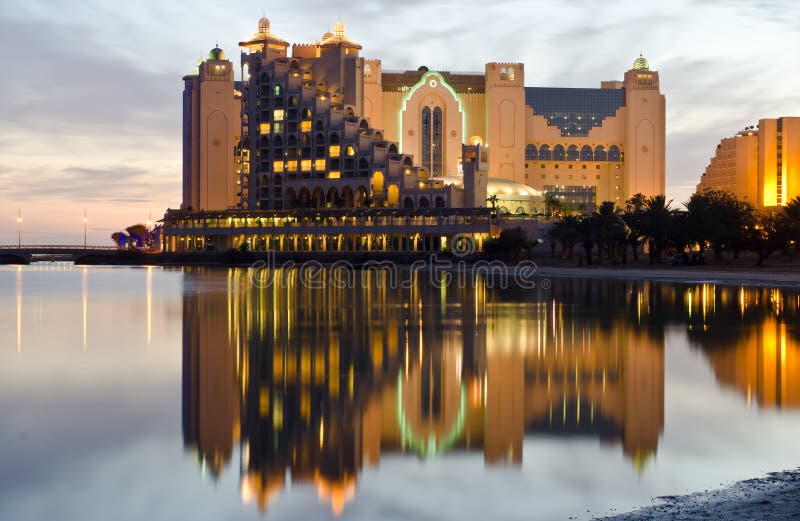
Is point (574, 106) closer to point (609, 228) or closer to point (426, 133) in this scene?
point (426, 133)

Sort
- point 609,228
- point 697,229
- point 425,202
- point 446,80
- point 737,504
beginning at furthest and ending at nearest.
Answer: point 446,80
point 425,202
point 609,228
point 697,229
point 737,504

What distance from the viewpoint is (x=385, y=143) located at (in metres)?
157

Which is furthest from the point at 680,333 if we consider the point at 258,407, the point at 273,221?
the point at 273,221

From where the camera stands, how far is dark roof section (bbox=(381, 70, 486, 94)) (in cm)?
17312

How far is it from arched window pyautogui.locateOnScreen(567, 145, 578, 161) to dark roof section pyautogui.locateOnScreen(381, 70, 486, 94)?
18.8m

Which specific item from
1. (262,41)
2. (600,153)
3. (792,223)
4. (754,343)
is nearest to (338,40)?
(262,41)

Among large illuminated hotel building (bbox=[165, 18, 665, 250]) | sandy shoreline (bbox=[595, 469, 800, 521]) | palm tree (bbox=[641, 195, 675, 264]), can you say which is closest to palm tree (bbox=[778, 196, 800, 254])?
palm tree (bbox=[641, 195, 675, 264])

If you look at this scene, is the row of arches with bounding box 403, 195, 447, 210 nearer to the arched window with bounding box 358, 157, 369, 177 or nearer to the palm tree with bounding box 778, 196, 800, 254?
the arched window with bounding box 358, 157, 369, 177

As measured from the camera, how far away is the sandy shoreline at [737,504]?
1059cm

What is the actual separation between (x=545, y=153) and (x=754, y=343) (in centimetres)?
15126

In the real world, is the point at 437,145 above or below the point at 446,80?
below

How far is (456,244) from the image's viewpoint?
471ft

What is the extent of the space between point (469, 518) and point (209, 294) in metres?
49.1

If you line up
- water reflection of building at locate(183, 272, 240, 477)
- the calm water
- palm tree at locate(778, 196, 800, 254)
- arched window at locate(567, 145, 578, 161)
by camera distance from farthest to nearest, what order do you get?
arched window at locate(567, 145, 578, 161) → palm tree at locate(778, 196, 800, 254) → water reflection of building at locate(183, 272, 240, 477) → the calm water
